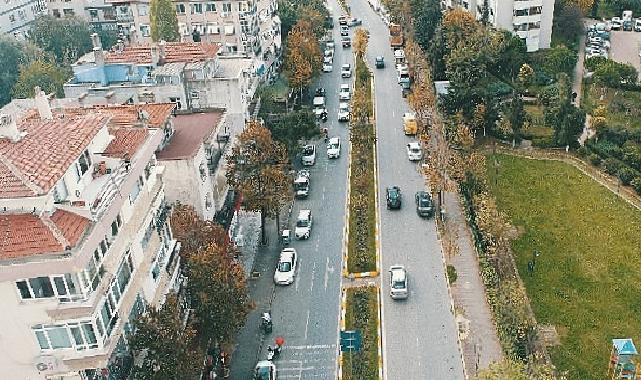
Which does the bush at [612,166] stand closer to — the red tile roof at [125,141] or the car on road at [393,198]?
the car on road at [393,198]

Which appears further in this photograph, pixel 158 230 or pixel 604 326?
pixel 604 326

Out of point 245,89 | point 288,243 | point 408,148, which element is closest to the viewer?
point 288,243

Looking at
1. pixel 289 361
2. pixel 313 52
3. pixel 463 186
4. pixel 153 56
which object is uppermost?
pixel 153 56

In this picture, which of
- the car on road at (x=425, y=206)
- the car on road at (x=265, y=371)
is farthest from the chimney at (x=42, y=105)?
the car on road at (x=425, y=206)

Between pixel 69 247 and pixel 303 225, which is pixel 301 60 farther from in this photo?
pixel 69 247

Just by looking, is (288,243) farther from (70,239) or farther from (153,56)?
(70,239)

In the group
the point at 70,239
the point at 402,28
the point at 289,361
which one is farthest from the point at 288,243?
the point at 402,28
